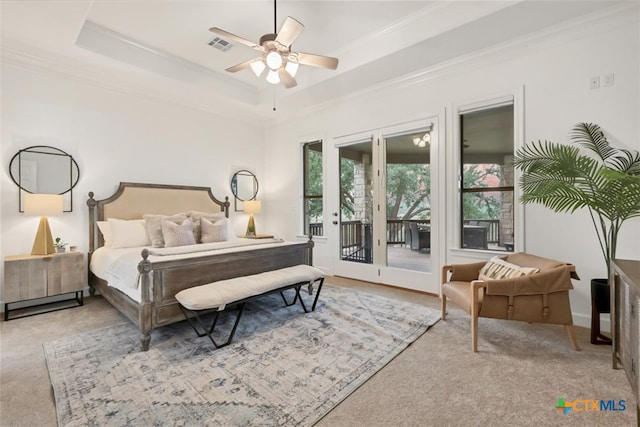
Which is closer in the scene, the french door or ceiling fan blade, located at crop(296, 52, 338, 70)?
ceiling fan blade, located at crop(296, 52, 338, 70)

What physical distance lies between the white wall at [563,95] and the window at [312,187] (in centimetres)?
170

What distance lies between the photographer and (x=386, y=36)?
3361 mm

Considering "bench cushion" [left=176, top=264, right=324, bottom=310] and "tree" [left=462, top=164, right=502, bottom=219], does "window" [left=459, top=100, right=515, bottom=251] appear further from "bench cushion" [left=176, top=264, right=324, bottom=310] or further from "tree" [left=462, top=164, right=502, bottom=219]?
"bench cushion" [left=176, top=264, right=324, bottom=310]

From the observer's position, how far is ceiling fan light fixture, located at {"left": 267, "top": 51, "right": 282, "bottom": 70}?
2613mm

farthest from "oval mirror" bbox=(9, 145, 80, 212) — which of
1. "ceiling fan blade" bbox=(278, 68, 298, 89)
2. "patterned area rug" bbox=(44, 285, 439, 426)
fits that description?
"ceiling fan blade" bbox=(278, 68, 298, 89)

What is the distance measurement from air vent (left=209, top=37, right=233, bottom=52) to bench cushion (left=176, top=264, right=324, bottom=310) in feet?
9.40

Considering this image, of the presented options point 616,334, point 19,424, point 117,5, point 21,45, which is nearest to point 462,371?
point 616,334

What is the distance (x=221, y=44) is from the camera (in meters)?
3.61

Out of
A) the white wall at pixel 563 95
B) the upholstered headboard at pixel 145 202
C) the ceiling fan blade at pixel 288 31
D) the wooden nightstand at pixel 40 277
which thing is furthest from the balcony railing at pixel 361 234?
the wooden nightstand at pixel 40 277

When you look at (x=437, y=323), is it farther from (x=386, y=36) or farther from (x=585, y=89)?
(x=386, y=36)

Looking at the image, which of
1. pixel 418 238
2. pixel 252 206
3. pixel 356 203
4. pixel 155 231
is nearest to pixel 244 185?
pixel 252 206

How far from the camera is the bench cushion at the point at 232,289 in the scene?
228 cm

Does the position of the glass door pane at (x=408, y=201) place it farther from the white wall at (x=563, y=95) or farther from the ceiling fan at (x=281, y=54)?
the ceiling fan at (x=281, y=54)

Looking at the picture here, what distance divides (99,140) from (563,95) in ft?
18.2
